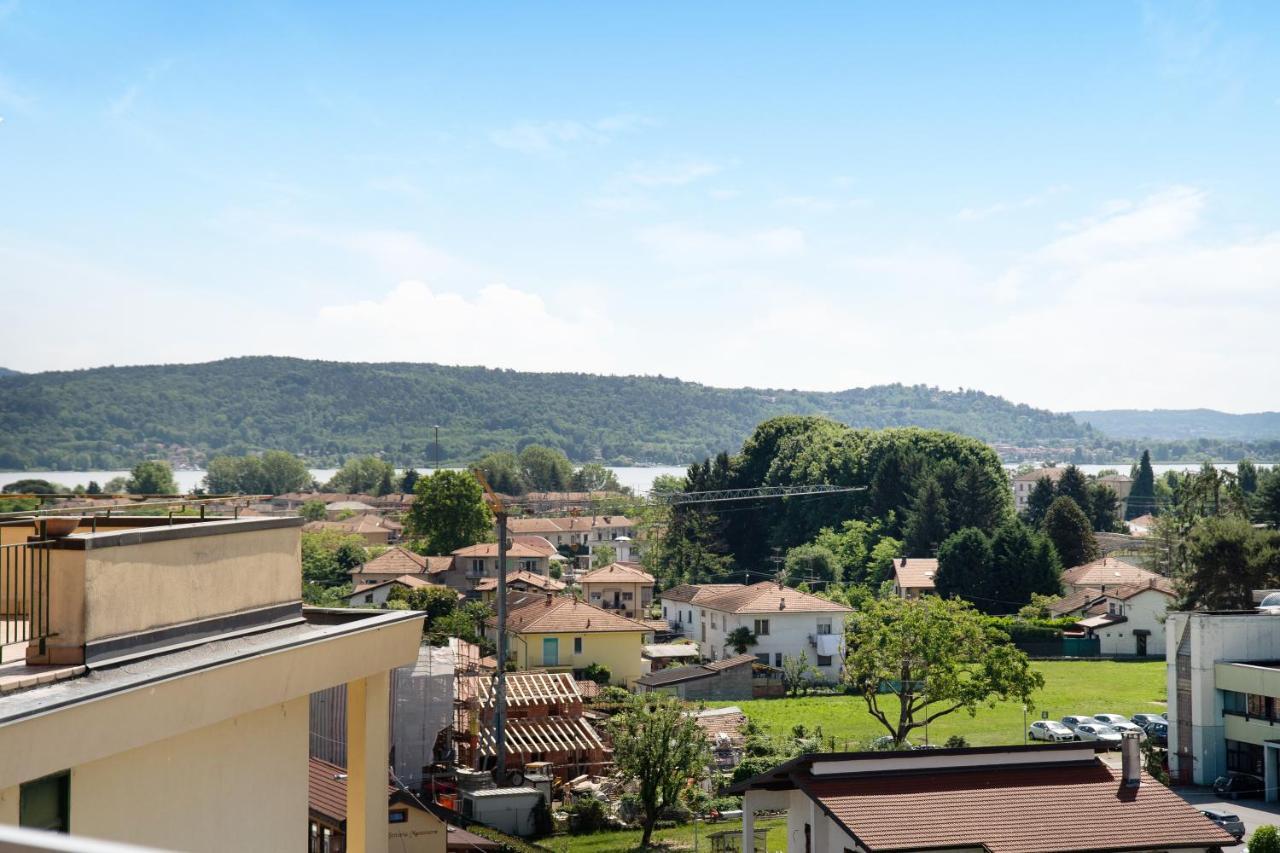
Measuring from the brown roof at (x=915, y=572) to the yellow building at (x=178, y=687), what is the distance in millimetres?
63021

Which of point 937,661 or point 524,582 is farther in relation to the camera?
point 524,582

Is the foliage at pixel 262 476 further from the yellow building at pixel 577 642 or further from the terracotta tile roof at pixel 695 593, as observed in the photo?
the yellow building at pixel 577 642

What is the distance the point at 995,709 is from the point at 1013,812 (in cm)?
2890

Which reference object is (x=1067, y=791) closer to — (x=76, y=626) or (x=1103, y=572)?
(x=76, y=626)

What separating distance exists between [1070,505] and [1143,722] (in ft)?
143

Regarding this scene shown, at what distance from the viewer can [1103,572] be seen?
234 ft

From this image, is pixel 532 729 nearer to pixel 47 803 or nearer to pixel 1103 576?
pixel 47 803

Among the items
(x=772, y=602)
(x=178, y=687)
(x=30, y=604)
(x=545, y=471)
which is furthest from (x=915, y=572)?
(x=545, y=471)

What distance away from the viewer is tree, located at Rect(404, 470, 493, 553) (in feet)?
288

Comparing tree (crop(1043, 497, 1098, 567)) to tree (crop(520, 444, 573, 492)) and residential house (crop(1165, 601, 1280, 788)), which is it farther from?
tree (crop(520, 444, 573, 492))

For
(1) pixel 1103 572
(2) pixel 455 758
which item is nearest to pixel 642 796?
(2) pixel 455 758

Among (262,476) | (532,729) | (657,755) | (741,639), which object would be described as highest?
(262,476)

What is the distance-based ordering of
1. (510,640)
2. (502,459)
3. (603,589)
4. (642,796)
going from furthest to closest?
1. (502,459)
2. (603,589)
3. (510,640)
4. (642,796)

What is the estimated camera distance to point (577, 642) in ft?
161
